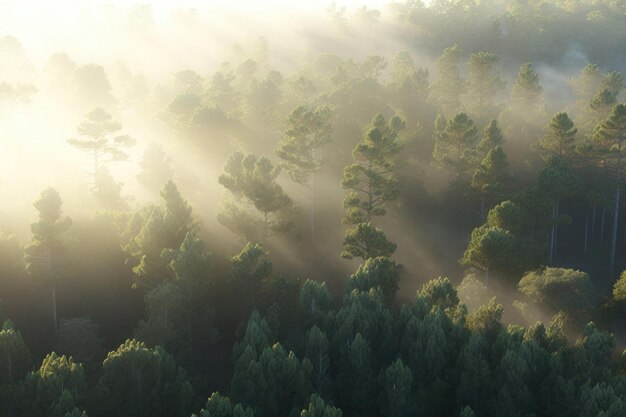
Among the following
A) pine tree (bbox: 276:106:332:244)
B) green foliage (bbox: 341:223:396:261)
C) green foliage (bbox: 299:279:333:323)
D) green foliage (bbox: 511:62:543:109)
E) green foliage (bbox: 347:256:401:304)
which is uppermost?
green foliage (bbox: 511:62:543:109)

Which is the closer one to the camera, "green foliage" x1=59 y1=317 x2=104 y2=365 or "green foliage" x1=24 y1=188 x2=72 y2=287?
"green foliage" x1=59 y1=317 x2=104 y2=365

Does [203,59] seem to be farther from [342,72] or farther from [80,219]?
[80,219]

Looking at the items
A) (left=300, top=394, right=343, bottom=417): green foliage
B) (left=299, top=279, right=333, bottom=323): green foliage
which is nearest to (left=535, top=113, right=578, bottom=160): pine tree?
(left=299, top=279, right=333, bottom=323): green foliage

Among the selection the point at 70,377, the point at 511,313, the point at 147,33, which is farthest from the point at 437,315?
the point at 147,33

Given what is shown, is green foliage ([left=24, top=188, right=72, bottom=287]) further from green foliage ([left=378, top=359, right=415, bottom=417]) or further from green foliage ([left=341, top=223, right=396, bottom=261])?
green foliage ([left=378, top=359, right=415, bottom=417])

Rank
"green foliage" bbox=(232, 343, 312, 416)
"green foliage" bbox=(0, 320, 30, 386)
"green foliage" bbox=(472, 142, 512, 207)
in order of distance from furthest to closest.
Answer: "green foliage" bbox=(472, 142, 512, 207), "green foliage" bbox=(0, 320, 30, 386), "green foliage" bbox=(232, 343, 312, 416)

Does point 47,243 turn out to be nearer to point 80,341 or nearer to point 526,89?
point 80,341

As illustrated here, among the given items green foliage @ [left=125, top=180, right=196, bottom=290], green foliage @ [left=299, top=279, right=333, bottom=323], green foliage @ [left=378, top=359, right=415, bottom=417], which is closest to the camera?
green foliage @ [left=378, top=359, right=415, bottom=417]
